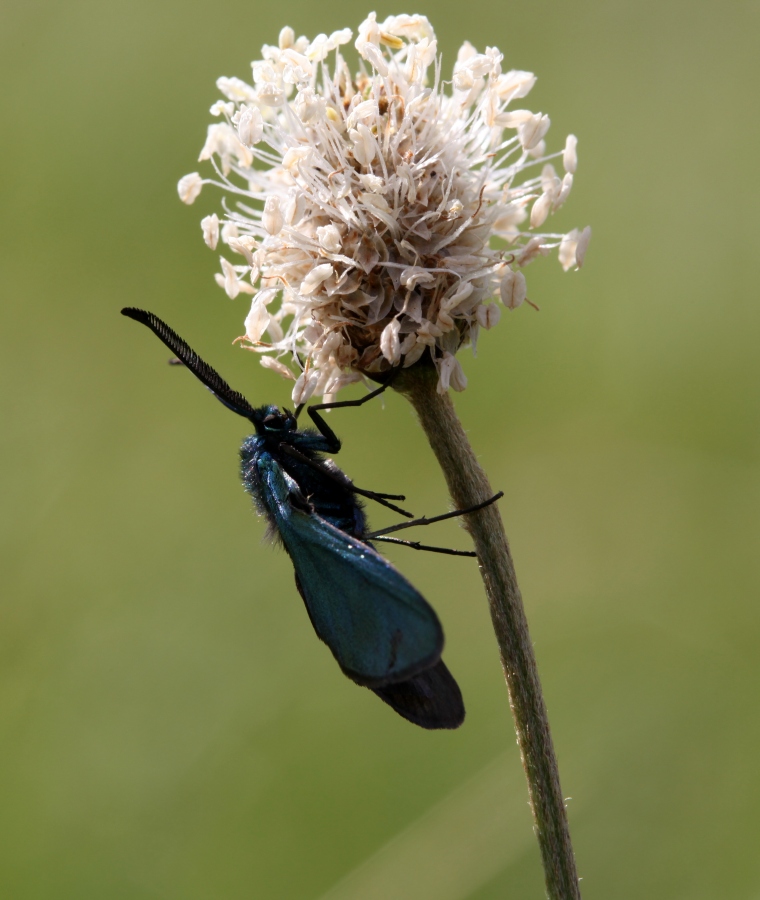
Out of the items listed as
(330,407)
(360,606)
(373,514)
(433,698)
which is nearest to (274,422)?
(330,407)

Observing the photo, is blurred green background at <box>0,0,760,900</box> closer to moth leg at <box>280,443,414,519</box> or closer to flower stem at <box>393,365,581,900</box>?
moth leg at <box>280,443,414,519</box>

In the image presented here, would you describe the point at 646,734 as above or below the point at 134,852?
below

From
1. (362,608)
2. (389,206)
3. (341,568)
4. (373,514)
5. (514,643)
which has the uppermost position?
(373,514)

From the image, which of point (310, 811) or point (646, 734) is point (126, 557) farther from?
point (646, 734)

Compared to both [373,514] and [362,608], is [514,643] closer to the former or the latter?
[362,608]

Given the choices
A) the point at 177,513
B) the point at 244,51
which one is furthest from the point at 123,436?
the point at 244,51
